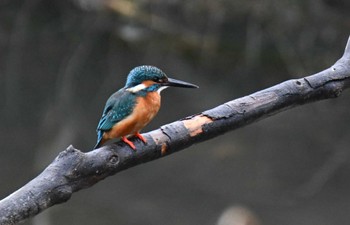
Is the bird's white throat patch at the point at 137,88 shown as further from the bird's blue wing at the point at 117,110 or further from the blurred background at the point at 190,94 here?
the blurred background at the point at 190,94

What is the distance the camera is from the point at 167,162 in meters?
4.40

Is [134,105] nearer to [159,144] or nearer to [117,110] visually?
[117,110]

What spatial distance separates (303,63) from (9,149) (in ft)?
6.18

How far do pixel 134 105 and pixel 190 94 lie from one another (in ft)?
10.3

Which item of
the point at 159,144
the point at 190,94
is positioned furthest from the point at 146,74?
the point at 190,94

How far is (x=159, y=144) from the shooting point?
149cm

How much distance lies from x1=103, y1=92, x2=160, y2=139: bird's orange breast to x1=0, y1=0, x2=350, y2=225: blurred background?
7.90ft

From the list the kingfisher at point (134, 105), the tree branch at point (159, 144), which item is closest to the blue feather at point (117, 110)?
the kingfisher at point (134, 105)

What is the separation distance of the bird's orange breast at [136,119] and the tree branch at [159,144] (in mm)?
81

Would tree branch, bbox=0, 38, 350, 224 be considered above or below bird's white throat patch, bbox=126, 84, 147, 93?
below

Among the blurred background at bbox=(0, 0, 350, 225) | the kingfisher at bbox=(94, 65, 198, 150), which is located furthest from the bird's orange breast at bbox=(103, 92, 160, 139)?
the blurred background at bbox=(0, 0, 350, 225)

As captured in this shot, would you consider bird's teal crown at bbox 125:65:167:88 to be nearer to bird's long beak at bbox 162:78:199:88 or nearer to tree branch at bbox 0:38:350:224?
bird's long beak at bbox 162:78:199:88

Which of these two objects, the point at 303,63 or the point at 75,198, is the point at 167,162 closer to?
the point at 75,198

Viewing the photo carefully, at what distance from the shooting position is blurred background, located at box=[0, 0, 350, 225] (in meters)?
4.12
